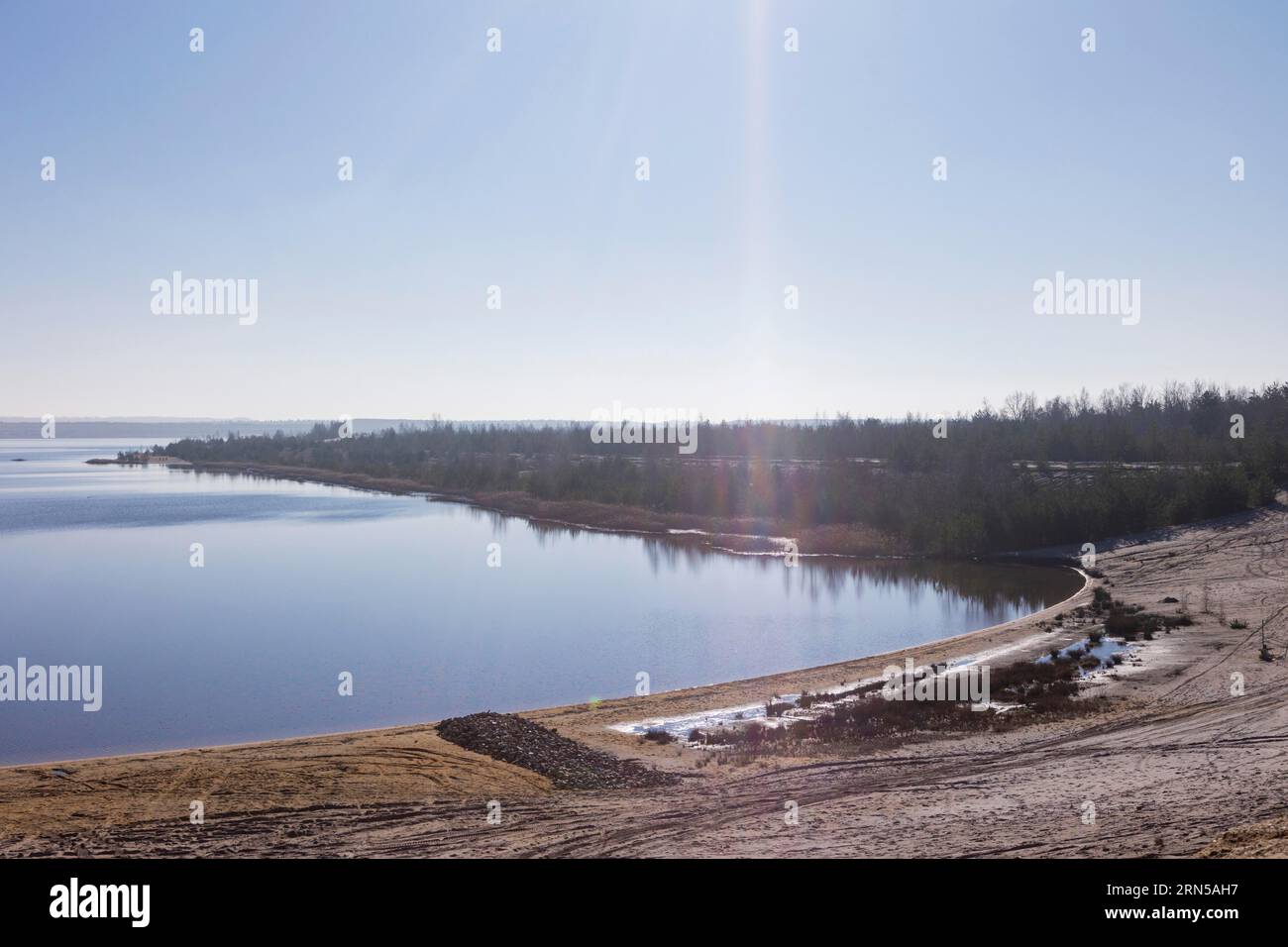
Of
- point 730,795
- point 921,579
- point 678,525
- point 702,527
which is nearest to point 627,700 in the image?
point 730,795

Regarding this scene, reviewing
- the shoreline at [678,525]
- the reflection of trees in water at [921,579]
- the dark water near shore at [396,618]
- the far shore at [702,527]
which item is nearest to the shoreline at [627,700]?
the dark water near shore at [396,618]

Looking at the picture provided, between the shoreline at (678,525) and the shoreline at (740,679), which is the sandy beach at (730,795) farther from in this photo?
the shoreline at (678,525)

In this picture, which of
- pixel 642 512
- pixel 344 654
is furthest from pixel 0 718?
pixel 642 512

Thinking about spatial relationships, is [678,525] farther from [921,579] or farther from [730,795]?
[730,795]

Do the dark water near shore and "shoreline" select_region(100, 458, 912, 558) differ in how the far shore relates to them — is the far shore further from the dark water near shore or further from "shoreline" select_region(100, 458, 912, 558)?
the dark water near shore

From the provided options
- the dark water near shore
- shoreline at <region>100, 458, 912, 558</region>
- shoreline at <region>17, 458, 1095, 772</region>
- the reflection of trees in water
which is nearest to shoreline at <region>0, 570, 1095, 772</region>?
shoreline at <region>17, 458, 1095, 772</region>
